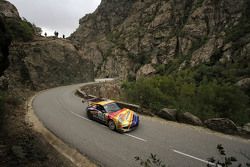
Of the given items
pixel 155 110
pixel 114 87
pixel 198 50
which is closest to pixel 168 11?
pixel 198 50

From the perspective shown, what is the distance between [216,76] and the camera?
158 feet

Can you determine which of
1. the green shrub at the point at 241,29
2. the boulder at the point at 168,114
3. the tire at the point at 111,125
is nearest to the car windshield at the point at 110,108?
the tire at the point at 111,125

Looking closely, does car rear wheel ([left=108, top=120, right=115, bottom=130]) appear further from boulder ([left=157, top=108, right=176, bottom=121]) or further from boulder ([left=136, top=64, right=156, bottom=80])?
boulder ([left=136, top=64, right=156, bottom=80])

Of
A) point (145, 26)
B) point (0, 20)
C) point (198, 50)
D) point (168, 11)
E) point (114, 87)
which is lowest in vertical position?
point (114, 87)

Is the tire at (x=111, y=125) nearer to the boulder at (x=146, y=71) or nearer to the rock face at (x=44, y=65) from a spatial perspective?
the rock face at (x=44, y=65)

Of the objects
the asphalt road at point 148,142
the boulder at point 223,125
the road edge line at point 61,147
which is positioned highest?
the boulder at point 223,125

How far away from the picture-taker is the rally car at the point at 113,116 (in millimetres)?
9211

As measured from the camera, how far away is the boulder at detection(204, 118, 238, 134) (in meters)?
8.77

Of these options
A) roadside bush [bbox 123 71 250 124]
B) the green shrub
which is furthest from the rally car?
the green shrub

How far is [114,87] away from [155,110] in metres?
21.0

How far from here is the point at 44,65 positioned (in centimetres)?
3114

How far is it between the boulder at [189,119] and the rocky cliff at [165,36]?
39496 millimetres

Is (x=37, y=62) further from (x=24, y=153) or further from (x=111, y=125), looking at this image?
(x=24, y=153)

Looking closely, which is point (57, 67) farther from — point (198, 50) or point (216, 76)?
point (198, 50)
